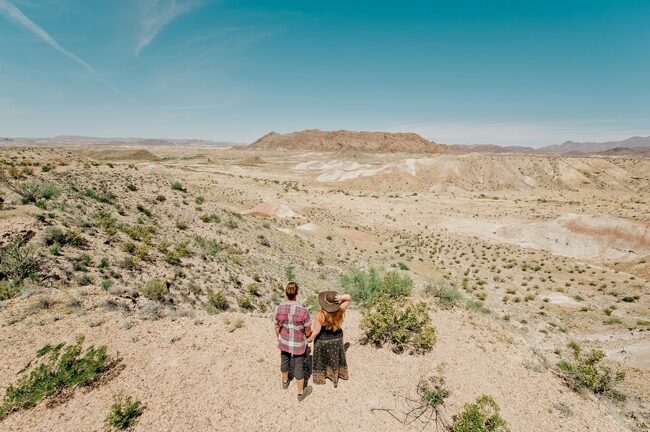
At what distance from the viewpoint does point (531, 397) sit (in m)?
7.29

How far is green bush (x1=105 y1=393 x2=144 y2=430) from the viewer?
5605mm

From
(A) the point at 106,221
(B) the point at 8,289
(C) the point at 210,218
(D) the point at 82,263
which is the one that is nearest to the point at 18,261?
(B) the point at 8,289

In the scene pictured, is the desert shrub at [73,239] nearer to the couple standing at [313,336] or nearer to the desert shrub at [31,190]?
the desert shrub at [31,190]

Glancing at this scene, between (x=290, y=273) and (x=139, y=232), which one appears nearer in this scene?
(x=139, y=232)

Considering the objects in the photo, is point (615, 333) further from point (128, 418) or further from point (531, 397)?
point (128, 418)

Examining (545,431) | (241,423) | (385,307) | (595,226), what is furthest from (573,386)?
(595,226)

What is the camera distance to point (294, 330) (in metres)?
5.93

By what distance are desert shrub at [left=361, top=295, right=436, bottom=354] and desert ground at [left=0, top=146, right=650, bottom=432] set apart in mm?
340

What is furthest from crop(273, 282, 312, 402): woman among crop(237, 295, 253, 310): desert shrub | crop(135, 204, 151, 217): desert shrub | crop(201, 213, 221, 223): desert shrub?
crop(201, 213, 221, 223): desert shrub

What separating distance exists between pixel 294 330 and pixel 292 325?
0.36ft

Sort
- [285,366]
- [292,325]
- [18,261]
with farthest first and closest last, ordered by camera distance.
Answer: [18,261], [285,366], [292,325]

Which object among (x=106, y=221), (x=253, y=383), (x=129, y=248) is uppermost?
(x=106, y=221)

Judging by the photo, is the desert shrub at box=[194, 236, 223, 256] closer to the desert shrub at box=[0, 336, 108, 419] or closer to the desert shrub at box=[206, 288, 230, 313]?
the desert shrub at box=[206, 288, 230, 313]

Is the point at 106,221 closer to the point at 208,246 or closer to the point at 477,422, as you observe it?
the point at 208,246
